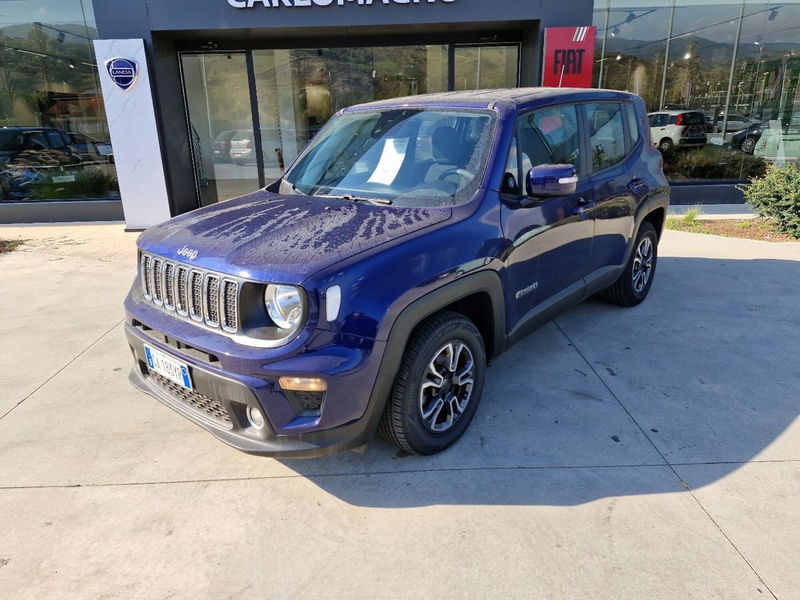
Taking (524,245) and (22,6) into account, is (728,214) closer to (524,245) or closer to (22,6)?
(524,245)

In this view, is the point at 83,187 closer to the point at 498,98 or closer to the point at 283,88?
the point at 283,88

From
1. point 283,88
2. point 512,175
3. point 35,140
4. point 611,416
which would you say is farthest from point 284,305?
point 35,140

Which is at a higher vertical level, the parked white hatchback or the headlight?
the parked white hatchback

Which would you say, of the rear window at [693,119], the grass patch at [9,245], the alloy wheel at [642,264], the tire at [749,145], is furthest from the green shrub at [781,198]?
the grass patch at [9,245]

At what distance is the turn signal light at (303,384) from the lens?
2.35 m

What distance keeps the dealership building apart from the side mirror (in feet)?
21.2

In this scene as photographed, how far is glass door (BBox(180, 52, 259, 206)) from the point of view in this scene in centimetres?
1013

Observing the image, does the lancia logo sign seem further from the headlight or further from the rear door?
the headlight

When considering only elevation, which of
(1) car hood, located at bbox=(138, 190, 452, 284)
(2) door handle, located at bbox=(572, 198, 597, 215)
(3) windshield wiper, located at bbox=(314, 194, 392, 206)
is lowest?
(2) door handle, located at bbox=(572, 198, 597, 215)

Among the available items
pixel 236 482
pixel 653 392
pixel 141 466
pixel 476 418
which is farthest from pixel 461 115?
pixel 141 466

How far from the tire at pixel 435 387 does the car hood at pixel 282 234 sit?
0.54 meters

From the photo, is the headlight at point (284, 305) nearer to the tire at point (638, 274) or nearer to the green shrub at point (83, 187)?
the tire at point (638, 274)

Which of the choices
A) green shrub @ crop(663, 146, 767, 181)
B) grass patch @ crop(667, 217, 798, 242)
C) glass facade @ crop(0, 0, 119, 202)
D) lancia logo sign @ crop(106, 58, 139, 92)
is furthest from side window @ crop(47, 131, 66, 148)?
green shrub @ crop(663, 146, 767, 181)

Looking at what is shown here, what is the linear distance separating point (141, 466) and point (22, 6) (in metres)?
10.3
